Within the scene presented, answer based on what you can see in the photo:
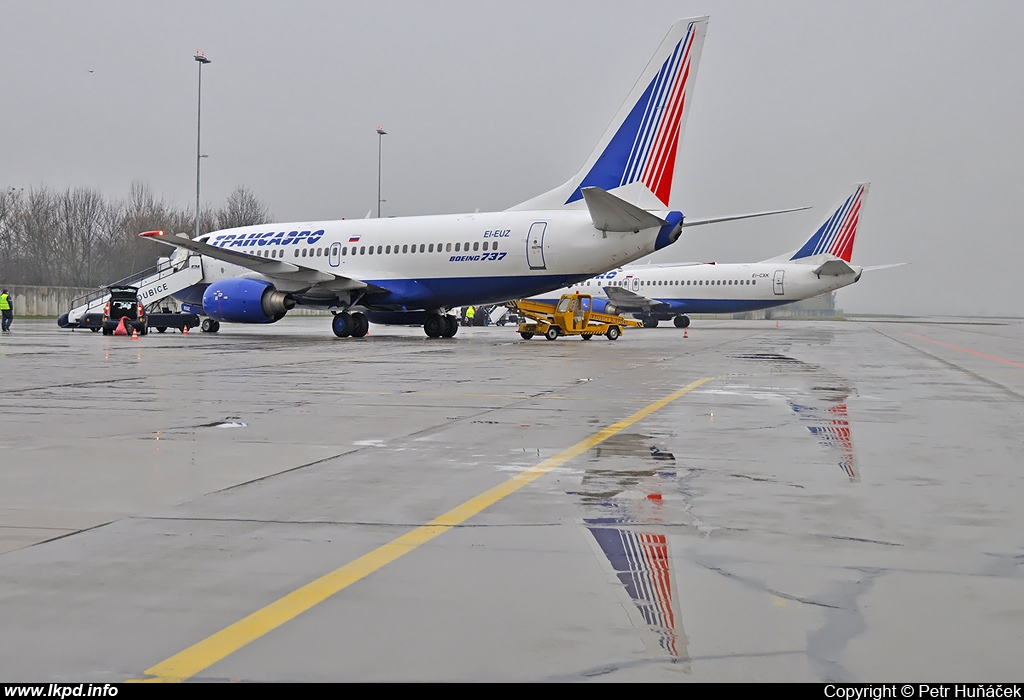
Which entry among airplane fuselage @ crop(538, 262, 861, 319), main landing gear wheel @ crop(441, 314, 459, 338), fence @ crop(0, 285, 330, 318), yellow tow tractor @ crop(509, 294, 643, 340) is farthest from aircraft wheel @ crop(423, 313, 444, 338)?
fence @ crop(0, 285, 330, 318)

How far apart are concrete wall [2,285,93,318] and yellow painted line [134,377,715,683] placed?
2495 inches

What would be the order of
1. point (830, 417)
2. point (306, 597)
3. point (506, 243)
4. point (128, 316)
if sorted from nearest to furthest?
point (306, 597) < point (830, 417) < point (506, 243) < point (128, 316)

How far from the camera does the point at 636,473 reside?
7.25 m

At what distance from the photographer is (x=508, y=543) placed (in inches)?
198

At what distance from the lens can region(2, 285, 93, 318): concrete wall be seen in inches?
2499

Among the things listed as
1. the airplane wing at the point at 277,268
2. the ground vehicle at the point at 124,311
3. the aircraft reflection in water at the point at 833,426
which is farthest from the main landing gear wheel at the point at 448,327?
the aircraft reflection in water at the point at 833,426

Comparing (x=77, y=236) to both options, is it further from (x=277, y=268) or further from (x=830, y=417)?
(x=830, y=417)

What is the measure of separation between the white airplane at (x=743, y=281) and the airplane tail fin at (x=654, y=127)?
802 inches

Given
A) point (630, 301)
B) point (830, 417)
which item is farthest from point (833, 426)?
point (630, 301)

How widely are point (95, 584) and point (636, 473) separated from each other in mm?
3994

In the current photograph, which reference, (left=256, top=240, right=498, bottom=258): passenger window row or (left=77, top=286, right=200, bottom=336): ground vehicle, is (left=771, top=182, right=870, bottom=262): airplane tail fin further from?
(left=77, top=286, right=200, bottom=336): ground vehicle

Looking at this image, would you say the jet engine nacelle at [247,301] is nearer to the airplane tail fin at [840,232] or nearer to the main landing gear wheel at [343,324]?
the main landing gear wheel at [343,324]

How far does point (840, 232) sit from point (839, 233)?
0.08 meters

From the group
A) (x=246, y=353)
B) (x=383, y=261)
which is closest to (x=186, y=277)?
(x=383, y=261)
